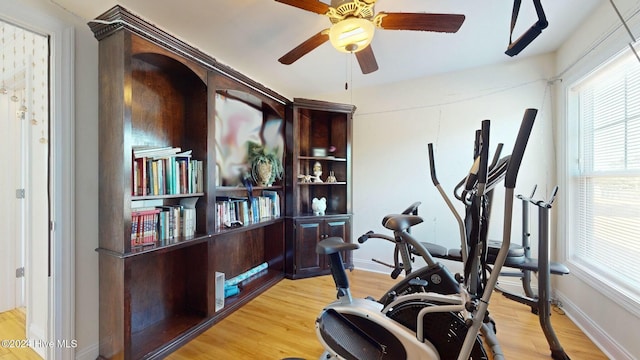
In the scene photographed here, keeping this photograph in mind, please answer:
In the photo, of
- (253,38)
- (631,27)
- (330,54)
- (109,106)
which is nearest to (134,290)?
(109,106)

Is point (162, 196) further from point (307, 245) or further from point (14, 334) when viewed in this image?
point (307, 245)

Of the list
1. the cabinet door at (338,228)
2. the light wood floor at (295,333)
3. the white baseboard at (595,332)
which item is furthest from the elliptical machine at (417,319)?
the cabinet door at (338,228)

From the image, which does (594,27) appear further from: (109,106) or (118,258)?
(118,258)

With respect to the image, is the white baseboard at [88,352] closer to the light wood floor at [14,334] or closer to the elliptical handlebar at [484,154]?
the light wood floor at [14,334]

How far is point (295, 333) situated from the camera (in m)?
1.97

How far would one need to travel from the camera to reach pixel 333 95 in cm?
363

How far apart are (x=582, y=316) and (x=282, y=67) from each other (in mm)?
3551

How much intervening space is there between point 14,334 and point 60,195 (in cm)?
138

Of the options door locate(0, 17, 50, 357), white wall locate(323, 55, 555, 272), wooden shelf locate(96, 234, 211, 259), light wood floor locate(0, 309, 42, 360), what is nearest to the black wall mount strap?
white wall locate(323, 55, 555, 272)

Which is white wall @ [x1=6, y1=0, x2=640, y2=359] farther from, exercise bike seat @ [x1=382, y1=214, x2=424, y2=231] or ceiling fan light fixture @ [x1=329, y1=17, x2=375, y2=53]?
ceiling fan light fixture @ [x1=329, y1=17, x2=375, y2=53]

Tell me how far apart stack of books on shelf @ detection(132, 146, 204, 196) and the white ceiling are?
997 millimetres

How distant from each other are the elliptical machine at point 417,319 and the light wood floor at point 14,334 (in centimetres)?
208

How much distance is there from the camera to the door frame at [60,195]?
1539mm

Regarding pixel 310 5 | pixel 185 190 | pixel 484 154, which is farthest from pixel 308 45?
pixel 185 190
